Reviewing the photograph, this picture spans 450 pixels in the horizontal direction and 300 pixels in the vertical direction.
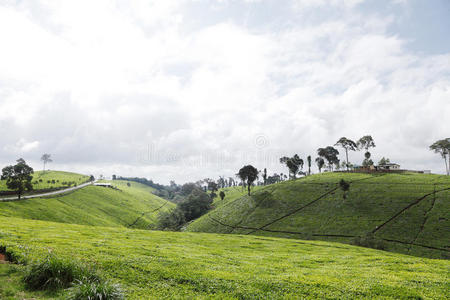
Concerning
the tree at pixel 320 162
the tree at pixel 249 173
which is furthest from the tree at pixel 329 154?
the tree at pixel 249 173

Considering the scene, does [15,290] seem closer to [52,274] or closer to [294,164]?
[52,274]

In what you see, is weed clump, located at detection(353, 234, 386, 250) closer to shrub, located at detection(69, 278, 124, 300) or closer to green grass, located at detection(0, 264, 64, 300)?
shrub, located at detection(69, 278, 124, 300)

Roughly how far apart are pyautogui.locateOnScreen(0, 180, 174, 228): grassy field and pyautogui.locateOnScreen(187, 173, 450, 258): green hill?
41654 millimetres

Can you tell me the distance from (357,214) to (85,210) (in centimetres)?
12030

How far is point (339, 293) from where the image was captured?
53.1 feet

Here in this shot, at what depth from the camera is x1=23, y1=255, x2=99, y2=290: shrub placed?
14.7m

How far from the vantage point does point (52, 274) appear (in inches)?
600

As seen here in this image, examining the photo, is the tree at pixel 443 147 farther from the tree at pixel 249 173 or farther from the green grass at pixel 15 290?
the green grass at pixel 15 290

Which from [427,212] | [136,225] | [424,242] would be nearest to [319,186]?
[427,212]

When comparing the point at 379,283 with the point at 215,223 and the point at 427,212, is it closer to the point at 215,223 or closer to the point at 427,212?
the point at 427,212

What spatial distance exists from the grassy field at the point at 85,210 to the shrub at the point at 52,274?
227ft

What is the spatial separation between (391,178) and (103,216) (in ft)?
468

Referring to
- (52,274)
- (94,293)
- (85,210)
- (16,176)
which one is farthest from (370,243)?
(16,176)

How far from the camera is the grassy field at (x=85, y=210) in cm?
8021
